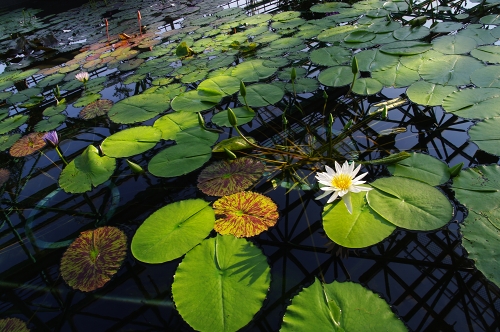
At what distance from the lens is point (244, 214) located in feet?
5.30

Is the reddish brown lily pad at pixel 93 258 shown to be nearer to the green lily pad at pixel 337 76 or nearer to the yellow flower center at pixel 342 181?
the yellow flower center at pixel 342 181

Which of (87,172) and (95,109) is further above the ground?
(95,109)

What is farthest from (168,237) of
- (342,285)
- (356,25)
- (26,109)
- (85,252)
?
(356,25)

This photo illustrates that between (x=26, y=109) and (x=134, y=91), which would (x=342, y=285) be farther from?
(x=26, y=109)

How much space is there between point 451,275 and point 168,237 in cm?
133

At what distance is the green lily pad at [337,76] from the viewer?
265cm

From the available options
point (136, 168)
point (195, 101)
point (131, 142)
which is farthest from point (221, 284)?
point (195, 101)

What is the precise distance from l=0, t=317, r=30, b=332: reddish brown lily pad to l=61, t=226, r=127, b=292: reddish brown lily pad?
0.23 metres

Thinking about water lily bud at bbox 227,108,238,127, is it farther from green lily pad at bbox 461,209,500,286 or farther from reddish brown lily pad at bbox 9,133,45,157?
reddish brown lily pad at bbox 9,133,45,157

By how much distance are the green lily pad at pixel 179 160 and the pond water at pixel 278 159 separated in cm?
1

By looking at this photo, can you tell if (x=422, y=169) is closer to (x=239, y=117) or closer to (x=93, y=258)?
(x=239, y=117)

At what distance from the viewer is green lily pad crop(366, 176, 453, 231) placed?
141 centimetres

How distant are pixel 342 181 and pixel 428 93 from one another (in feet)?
4.71

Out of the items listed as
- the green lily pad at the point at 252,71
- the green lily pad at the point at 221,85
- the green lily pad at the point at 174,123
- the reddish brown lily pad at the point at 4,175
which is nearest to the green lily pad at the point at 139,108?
the green lily pad at the point at 174,123
